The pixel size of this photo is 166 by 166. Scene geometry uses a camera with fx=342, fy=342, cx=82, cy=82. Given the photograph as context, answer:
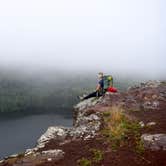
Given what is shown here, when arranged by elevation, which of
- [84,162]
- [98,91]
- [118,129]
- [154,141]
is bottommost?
[84,162]

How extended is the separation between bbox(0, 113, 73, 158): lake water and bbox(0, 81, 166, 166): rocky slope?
305 feet

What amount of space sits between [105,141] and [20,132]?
126 metres

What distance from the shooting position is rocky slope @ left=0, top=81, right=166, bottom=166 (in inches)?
504

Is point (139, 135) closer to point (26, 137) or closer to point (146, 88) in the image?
point (146, 88)

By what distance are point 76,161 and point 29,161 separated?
6.37ft

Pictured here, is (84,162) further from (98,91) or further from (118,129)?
(98,91)

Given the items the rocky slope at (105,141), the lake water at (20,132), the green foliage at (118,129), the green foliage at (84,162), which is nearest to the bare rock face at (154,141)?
the rocky slope at (105,141)

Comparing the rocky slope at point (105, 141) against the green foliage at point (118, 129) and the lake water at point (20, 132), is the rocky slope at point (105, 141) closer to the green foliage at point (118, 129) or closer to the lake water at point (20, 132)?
the green foliage at point (118, 129)

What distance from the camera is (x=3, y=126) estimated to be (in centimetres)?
14975

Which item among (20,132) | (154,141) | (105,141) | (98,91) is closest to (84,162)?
(105,141)

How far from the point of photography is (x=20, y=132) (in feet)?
449

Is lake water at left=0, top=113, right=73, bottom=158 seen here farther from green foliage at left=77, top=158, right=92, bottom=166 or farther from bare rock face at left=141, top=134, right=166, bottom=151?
green foliage at left=77, top=158, right=92, bottom=166

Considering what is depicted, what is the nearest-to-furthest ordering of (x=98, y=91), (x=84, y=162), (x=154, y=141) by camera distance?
(x=84, y=162)
(x=154, y=141)
(x=98, y=91)

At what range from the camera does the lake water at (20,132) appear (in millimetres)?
115431
